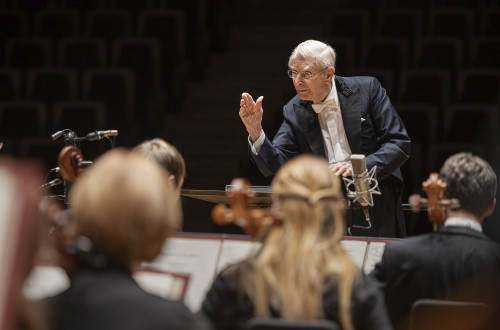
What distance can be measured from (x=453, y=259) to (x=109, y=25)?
189 inches

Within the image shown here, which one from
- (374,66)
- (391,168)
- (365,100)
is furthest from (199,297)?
(374,66)

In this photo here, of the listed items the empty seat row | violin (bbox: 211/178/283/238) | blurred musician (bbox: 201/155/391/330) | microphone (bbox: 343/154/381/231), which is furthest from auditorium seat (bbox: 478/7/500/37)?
violin (bbox: 211/178/283/238)

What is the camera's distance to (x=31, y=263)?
1291 millimetres

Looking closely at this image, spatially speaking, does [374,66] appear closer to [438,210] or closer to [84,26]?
[84,26]

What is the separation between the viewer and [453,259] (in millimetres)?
2148

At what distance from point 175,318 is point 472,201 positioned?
1.14 metres

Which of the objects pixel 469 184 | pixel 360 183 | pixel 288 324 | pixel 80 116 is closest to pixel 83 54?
pixel 80 116

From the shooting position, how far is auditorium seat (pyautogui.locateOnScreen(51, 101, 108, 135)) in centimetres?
548

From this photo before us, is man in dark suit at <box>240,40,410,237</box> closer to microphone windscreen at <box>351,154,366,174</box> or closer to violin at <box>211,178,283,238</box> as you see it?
microphone windscreen at <box>351,154,366,174</box>

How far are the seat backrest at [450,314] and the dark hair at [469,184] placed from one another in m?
0.40

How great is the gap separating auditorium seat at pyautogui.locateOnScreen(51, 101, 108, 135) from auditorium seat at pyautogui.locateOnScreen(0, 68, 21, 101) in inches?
22.6

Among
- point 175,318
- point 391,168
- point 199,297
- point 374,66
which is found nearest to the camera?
point 175,318

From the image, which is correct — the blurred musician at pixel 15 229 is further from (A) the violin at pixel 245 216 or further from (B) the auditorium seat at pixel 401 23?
(B) the auditorium seat at pixel 401 23

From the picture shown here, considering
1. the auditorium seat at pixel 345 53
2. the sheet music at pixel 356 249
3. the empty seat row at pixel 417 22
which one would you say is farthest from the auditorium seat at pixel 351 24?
the sheet music at pixel 356 249
